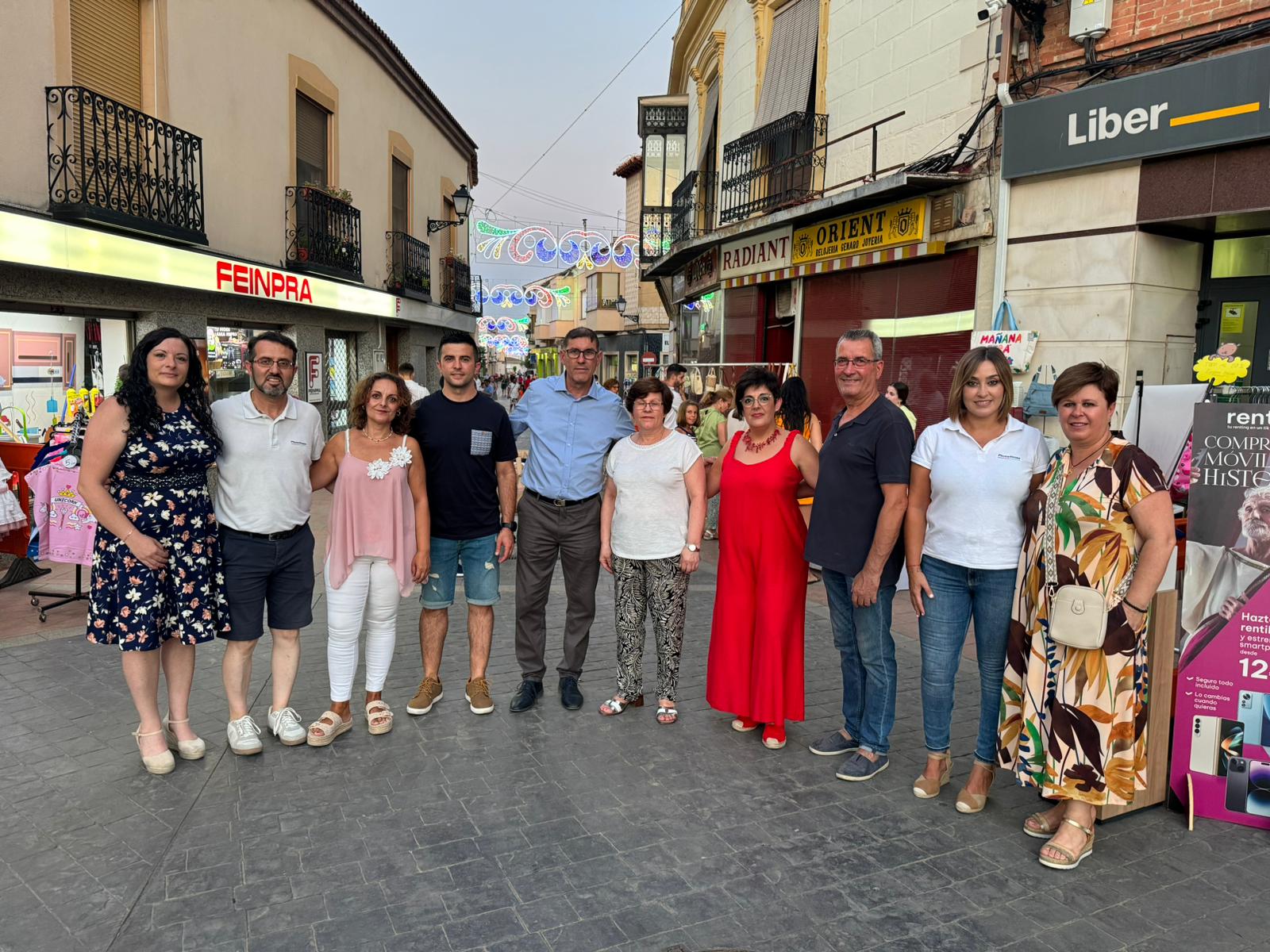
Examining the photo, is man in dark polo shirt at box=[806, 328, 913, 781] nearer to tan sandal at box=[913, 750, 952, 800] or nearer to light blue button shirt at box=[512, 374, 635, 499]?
tan sandal at box=[913, 750, 952, 800]

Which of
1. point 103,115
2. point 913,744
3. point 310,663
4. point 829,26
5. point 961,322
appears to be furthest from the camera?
point 829,26

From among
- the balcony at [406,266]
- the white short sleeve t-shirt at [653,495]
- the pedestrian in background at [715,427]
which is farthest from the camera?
the balcony at [406,266]

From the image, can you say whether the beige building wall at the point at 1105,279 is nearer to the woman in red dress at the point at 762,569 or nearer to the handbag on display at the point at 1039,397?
the handbag on display at the point at 1039,397

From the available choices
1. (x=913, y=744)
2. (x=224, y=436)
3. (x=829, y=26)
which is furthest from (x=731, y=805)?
(x=829, y=26)

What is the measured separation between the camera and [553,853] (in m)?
3.20

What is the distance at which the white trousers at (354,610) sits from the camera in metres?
4.16

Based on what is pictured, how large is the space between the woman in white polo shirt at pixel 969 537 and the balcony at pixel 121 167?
7.98 m

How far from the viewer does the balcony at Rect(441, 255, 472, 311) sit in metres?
21.4

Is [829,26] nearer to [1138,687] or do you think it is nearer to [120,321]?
[120,321]

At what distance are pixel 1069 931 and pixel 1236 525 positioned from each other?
176 centimetres

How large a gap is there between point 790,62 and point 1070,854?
11.8m

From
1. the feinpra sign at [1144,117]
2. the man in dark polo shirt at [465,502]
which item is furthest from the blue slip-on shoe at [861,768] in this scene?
the feinpra sign at [1144,117]

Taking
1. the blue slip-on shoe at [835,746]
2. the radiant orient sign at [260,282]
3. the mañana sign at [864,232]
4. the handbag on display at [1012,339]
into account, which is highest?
the mañana sign at [864,232]

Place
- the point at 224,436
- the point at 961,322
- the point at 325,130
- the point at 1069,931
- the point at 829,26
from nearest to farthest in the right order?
the point at 1069,931 < the point at 224,436 < the point at 961,322 < the point at 829,26 < the point at 325,130
